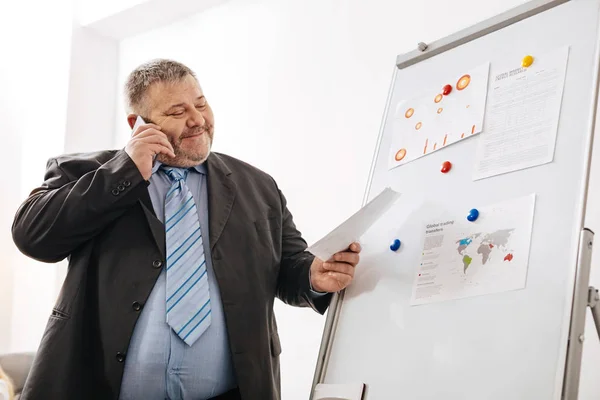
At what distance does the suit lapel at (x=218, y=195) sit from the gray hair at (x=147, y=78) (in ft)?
0.79

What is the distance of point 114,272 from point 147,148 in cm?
31

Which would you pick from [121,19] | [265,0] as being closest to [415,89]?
[265,0]

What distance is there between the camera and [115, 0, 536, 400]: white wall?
254 centimetres

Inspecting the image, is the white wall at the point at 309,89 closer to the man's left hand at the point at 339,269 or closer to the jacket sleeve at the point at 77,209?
the man's left hand at the point at 339,269

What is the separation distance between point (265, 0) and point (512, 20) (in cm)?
172

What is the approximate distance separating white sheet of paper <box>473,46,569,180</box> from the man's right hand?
30.0 inches

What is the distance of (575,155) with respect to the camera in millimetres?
1270

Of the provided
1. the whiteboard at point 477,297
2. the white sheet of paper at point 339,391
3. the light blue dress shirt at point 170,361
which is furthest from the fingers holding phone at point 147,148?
the white sheet of paper at point 339,391

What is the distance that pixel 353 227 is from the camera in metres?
1.44

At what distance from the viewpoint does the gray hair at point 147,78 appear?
186 cm

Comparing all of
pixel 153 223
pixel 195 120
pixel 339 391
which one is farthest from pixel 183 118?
pixel 339 391

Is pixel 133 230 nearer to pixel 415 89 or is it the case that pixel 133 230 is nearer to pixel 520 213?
pixel 415 89

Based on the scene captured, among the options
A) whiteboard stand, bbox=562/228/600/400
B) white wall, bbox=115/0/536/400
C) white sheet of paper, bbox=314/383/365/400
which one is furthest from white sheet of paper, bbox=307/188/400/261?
white wall, bbox=115/0/536/400

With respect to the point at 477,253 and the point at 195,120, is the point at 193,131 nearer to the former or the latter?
the point at 195,120
